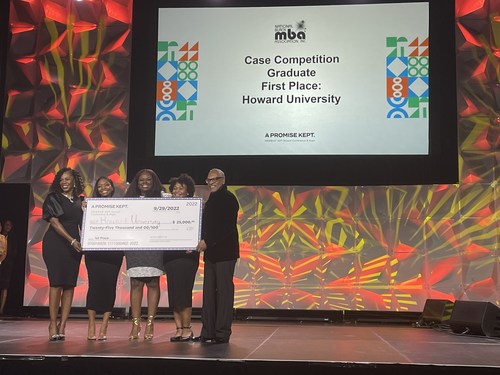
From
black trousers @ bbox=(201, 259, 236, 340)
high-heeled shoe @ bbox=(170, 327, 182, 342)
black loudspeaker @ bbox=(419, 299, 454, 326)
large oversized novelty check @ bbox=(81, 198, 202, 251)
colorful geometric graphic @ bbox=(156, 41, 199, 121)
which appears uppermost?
colorful geometric graphic @ bbox=(156, 41, 199, 121)

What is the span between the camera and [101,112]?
350 inches

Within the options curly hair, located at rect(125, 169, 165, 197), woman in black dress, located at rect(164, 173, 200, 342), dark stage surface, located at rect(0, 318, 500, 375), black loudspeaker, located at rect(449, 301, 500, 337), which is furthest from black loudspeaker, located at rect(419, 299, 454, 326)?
curly hair, located at rect(125, 169, 165, 197)

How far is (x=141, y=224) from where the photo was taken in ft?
17.8

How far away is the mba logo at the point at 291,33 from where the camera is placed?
823cm

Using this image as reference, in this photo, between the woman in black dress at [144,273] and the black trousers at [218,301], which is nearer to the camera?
the black trousers at [218,301]

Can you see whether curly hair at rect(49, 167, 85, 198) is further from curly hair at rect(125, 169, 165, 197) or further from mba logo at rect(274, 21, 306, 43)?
mba logo at rect(274, 21, 306, 43)

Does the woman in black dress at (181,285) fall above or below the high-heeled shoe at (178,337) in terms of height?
above

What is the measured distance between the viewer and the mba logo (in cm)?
823

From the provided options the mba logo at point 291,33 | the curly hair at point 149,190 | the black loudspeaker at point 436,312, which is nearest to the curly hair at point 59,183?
the curly hair at point 149,190

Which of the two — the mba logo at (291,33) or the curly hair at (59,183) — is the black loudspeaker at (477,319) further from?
the curly hair at (59,183)

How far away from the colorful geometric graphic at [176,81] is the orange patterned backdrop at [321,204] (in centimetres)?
70

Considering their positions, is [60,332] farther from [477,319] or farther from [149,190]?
[477,319]

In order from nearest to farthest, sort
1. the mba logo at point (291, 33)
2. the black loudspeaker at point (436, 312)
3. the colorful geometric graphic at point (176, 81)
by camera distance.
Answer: the black loudspeaker at point (436, 312)
the mba logo at point (291, 33)
the colorful geometric graphic at point (176, 81)

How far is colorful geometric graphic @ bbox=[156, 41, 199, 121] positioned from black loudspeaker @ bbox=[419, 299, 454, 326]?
3.88m
